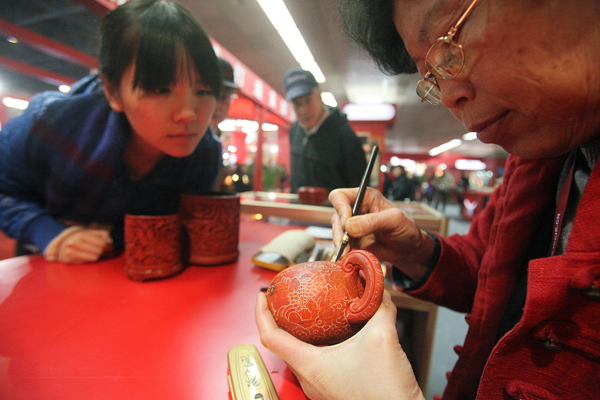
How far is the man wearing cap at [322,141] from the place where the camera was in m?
2.67

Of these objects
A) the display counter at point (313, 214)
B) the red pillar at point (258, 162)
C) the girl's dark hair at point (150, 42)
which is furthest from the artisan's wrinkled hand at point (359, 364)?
the red pillar at point (258, 162)

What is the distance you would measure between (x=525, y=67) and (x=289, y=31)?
7.09 feet

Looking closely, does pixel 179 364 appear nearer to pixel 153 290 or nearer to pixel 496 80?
pixel 153 290

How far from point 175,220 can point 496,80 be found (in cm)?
101

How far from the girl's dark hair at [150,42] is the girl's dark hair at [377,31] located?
0.53 m

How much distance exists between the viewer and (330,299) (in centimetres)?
58

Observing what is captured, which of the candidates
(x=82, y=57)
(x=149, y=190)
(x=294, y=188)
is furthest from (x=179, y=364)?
(x=294, y=188)

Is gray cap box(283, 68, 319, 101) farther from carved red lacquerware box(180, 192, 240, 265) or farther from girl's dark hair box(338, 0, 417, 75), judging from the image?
carved red lacquerware box(180, 192, 240, 265)

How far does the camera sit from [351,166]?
104 inches

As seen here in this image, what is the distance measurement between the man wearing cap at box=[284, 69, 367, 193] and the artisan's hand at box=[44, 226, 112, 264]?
6.46 feet

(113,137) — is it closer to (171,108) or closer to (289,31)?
(171,108)

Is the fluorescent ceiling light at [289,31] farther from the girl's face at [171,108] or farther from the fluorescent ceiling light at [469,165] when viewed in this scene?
the fluorescent ceiling light at [469,165]

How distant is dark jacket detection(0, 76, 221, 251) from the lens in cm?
115

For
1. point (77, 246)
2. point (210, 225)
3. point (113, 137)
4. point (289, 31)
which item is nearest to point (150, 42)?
point (113, 137)
